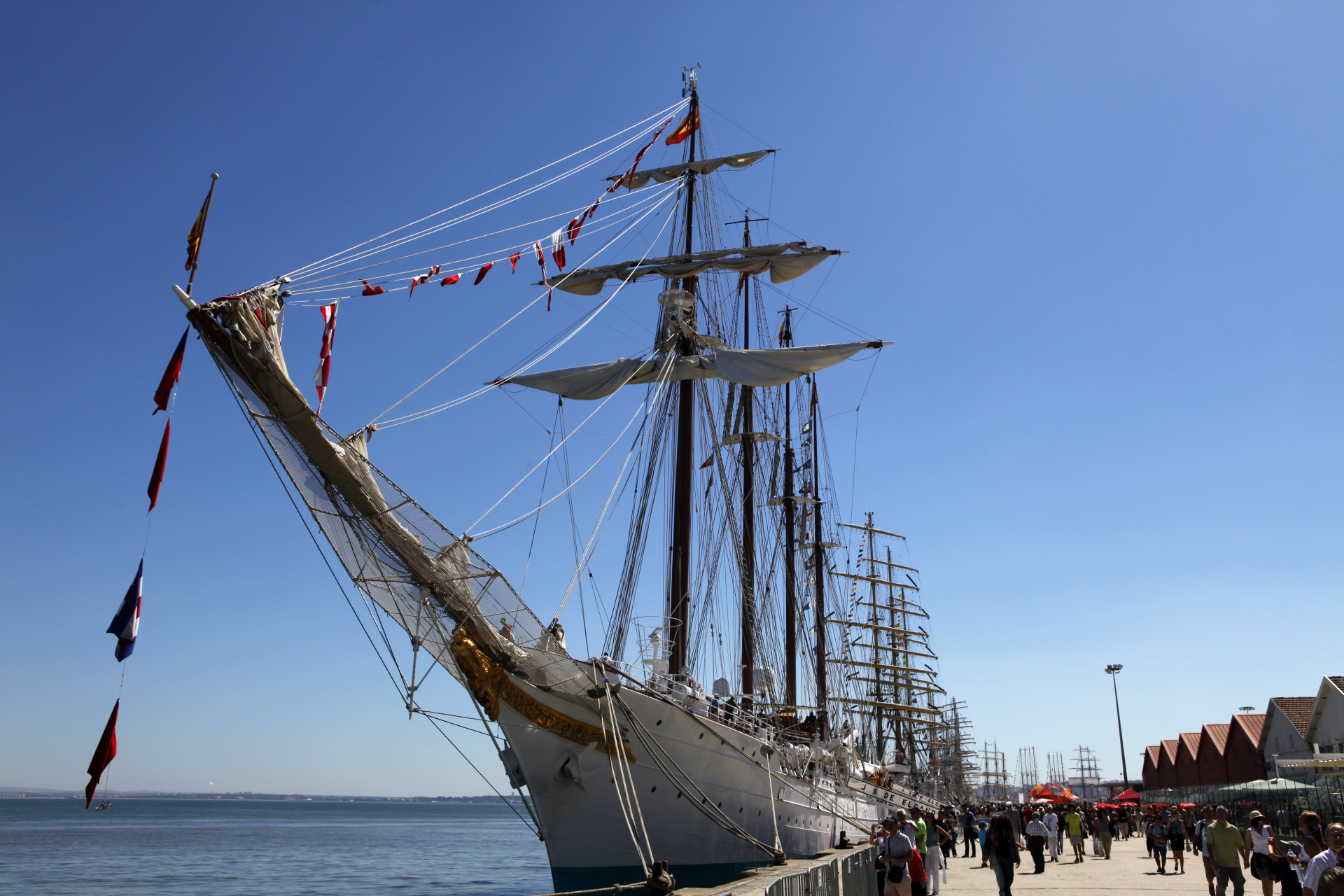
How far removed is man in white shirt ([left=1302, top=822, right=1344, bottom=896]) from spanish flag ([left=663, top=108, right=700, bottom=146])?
2321 centimetres

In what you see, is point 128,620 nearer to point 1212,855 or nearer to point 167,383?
point 167,383

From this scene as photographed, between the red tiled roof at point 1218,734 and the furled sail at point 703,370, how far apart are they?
45904mm

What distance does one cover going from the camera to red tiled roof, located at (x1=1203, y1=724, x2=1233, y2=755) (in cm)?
5553

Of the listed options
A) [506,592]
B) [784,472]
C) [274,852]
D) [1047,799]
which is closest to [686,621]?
[506,592]

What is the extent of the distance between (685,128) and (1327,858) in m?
24.7

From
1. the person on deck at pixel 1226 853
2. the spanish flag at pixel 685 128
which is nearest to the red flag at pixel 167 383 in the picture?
the person on deck at pixel 1226 853

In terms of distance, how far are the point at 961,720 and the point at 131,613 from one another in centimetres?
8231

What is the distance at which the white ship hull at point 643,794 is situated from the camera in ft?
54.9

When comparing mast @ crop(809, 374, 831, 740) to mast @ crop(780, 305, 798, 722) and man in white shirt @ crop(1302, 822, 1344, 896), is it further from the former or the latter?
man in white shirt @ crop(1302, 822, 1344, 896)

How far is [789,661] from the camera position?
37062 millimetres

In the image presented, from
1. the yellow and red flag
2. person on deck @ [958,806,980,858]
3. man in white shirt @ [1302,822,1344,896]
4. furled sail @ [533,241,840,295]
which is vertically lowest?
person on deck @ [958,806,980,858]

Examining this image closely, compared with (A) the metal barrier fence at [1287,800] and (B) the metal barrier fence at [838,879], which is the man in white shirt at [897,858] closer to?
(B) the metal barrier fence at [838,879]

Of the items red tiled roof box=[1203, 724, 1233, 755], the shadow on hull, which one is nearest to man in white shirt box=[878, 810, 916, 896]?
the shadow on hull

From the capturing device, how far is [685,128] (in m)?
27.5
